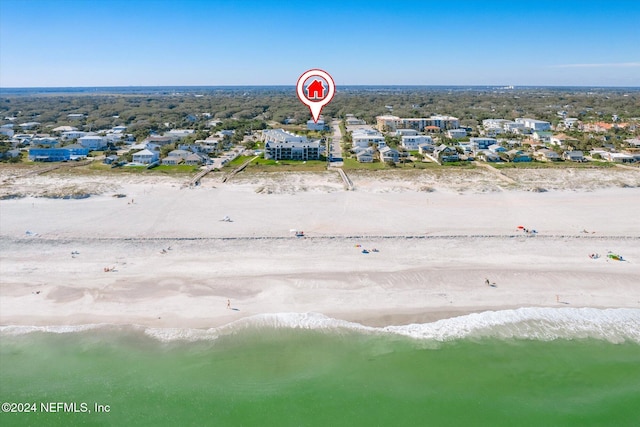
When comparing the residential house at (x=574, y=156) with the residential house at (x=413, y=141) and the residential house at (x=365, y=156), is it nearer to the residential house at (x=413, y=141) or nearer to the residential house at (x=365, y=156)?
the residential house at (x=413, y=141)

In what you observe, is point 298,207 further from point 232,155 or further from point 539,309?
point 232,155

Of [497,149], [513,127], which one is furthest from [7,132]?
[513,127]

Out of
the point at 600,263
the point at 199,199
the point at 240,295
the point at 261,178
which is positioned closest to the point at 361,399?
the point at 240,295

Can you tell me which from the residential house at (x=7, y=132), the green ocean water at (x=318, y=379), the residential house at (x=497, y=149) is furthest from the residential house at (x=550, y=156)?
the residential house at (x=7, y=132)

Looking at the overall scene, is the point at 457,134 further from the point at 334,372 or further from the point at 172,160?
the point at 334,372

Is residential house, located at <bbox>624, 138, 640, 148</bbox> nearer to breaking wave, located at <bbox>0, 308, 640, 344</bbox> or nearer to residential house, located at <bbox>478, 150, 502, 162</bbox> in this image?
residential house, located at <bbox>478, 150, 502, 162</bbox>

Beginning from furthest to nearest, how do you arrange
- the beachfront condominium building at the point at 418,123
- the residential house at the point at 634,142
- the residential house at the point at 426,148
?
the beachfront condominium building at the point at 418,123 < the residential house at the point at 634,142 < the residential house at the point at 426,148


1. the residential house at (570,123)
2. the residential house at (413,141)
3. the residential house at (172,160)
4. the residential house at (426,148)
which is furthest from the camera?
the residential house at (570,123)
